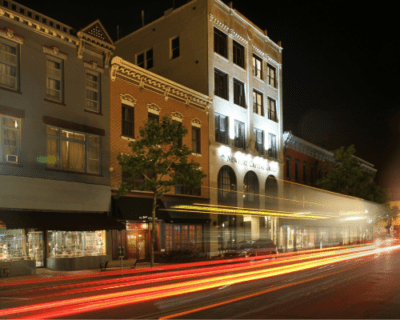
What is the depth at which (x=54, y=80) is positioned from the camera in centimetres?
2430

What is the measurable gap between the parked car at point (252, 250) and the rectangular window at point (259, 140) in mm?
14327

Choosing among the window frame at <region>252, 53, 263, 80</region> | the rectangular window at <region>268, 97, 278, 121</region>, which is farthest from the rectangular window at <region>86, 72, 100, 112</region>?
the rectangular window at <region>268, 97, 278, 121</region>

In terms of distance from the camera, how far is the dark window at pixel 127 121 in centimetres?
2827

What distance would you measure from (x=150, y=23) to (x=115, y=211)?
21318 mm

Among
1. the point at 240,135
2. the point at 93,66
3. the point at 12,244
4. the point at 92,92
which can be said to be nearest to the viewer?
the point at 12,244

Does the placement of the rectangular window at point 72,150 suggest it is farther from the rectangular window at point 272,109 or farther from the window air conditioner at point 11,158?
the rectangular window at point 272,109

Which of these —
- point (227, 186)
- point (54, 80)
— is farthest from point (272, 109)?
point (54, 80)

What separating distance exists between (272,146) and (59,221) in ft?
90.9

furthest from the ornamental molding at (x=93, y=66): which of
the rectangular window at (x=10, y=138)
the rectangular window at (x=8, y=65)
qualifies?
the rectangular window at (x=10, y=138)

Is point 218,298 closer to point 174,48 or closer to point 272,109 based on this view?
point 174,48

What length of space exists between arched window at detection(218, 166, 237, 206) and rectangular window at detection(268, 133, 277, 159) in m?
7.91

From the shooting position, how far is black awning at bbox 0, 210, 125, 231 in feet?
67.1

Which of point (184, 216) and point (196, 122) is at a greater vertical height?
point (196, 122)

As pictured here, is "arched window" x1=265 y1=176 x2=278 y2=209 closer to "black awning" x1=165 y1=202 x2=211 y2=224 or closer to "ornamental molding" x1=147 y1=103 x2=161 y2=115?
"black awning" x1=165 y1=202 x2=211 y2=224
